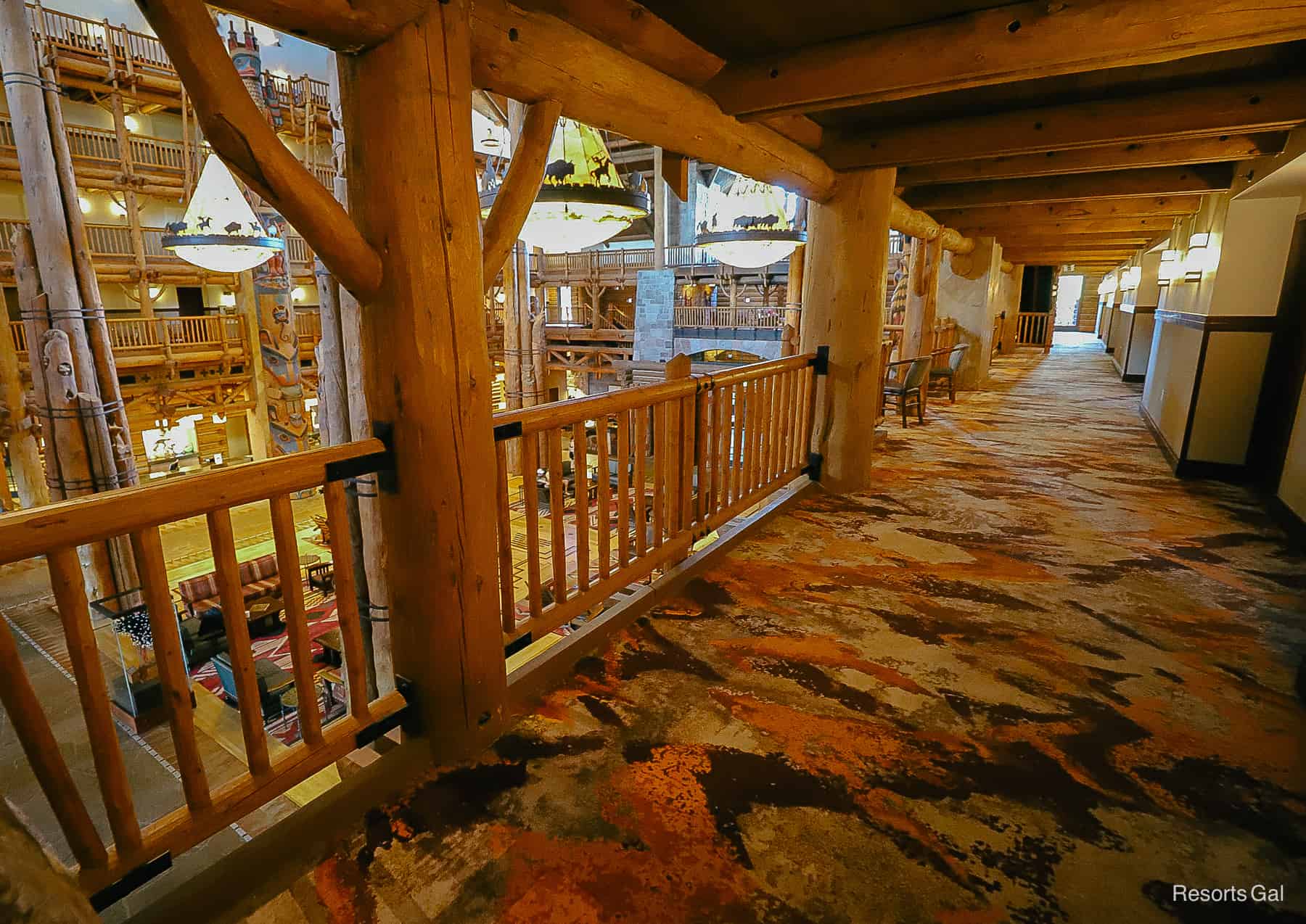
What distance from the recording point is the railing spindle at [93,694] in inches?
48.2

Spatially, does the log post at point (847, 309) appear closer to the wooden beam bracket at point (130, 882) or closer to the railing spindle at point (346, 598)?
the railing spindle at point (346, 598)

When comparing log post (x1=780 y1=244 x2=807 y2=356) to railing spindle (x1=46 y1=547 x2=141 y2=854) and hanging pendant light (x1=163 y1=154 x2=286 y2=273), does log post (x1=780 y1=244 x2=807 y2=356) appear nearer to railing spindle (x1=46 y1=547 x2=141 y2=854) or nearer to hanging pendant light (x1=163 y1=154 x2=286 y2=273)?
hanging pendant light (x1=163 y1=154 x2=286 y2=273)

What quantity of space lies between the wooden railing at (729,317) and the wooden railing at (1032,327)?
8.40m

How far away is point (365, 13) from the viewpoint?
146 cm

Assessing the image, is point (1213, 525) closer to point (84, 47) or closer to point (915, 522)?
point (915, 522)

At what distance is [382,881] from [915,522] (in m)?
3.48

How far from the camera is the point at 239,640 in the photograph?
5.01 ft

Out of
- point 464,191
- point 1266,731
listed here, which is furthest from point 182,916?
point 1266,731

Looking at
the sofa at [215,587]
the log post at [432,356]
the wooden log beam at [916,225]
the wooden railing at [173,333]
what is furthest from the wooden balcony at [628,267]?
the log post at [432,356]

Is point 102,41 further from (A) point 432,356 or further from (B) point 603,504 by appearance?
(A) point 432,356

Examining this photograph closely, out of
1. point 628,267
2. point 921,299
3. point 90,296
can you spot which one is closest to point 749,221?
point 921,299

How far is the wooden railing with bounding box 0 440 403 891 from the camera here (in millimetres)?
1193

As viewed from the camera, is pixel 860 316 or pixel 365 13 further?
pixel 860 316

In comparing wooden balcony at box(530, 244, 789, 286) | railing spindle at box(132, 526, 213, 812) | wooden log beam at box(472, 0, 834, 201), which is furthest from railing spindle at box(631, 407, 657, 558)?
wooden balcony at box(530, 244, 789, 286)
